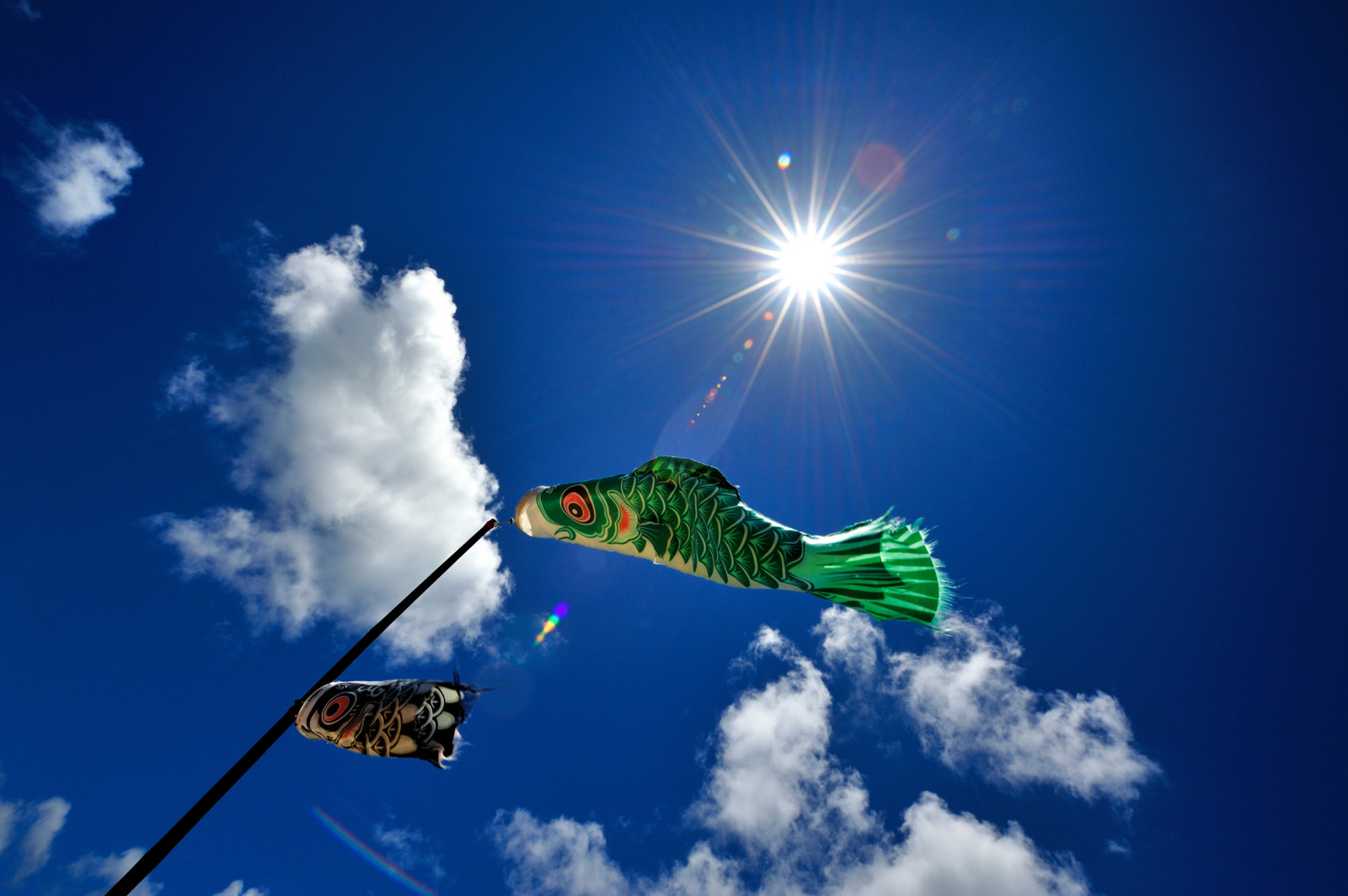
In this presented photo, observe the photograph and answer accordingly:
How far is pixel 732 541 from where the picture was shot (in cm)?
568

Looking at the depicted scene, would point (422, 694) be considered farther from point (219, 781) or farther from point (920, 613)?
point (920, 613)

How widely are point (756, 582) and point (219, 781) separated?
4852mm

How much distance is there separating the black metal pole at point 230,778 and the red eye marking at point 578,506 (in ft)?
6.12

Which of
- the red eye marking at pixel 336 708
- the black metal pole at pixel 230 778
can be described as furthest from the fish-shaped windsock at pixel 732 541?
the red eye marking at pixel 336 708

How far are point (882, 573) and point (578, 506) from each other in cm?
369

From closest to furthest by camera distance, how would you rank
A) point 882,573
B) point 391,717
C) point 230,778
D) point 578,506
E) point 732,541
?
point 230,778 → point 391,717 → point 882,573 → point 732,541 → point 578,506

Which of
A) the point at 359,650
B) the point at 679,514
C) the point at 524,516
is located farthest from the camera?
the point at 524,516

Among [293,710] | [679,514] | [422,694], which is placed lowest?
[293,710]

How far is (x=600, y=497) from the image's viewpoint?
6430 millimetres

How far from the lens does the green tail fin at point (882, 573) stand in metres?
5.24

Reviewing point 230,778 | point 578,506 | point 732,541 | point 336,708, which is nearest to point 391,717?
point 336,708

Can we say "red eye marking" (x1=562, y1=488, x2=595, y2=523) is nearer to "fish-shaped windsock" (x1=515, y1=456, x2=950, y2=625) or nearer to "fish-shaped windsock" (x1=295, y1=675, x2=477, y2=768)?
"fish-shaped windsock" (x1=515, y1=456, x2=950, y2=625)

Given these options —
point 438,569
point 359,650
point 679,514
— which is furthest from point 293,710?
point 679,514

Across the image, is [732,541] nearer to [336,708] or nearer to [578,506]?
[578,506]
